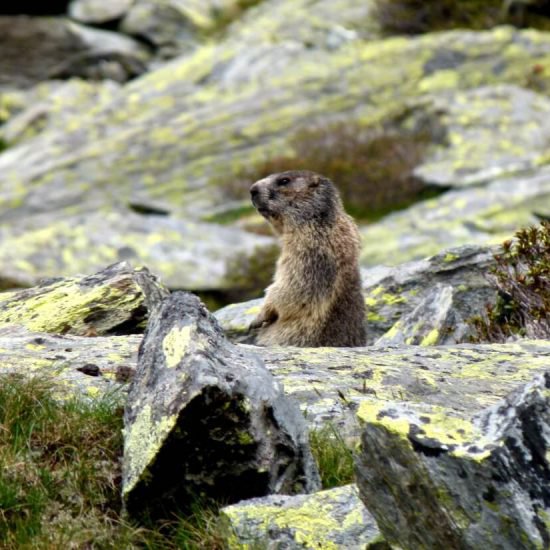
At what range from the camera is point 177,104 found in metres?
31.0

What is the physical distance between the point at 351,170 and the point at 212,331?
20325 millimetres

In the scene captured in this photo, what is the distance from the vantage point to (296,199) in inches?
495

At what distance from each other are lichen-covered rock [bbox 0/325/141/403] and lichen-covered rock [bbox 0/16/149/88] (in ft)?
102

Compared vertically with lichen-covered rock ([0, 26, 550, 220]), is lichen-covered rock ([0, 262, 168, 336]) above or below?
above

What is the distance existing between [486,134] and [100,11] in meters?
19.7

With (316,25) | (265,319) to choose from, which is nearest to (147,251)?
(265,319)

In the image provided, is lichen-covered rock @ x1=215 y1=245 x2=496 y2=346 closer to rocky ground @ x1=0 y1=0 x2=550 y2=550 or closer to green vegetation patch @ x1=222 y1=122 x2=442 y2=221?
rocky ground @ x1=0 y1=0 x2=550 y2=550

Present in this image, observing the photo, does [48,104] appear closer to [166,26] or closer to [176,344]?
[166,26]

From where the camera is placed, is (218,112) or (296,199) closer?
(296,199)

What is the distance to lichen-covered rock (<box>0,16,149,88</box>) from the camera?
38.2 m

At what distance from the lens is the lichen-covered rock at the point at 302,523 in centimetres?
544

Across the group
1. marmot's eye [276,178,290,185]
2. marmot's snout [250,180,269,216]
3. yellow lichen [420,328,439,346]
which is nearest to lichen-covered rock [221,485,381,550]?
yellow lichen [420,328,439,346]

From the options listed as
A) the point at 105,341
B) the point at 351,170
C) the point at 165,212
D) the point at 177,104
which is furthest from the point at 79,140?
the point at 105,341

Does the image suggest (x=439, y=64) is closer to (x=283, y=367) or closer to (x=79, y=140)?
(x=79, y=140)
